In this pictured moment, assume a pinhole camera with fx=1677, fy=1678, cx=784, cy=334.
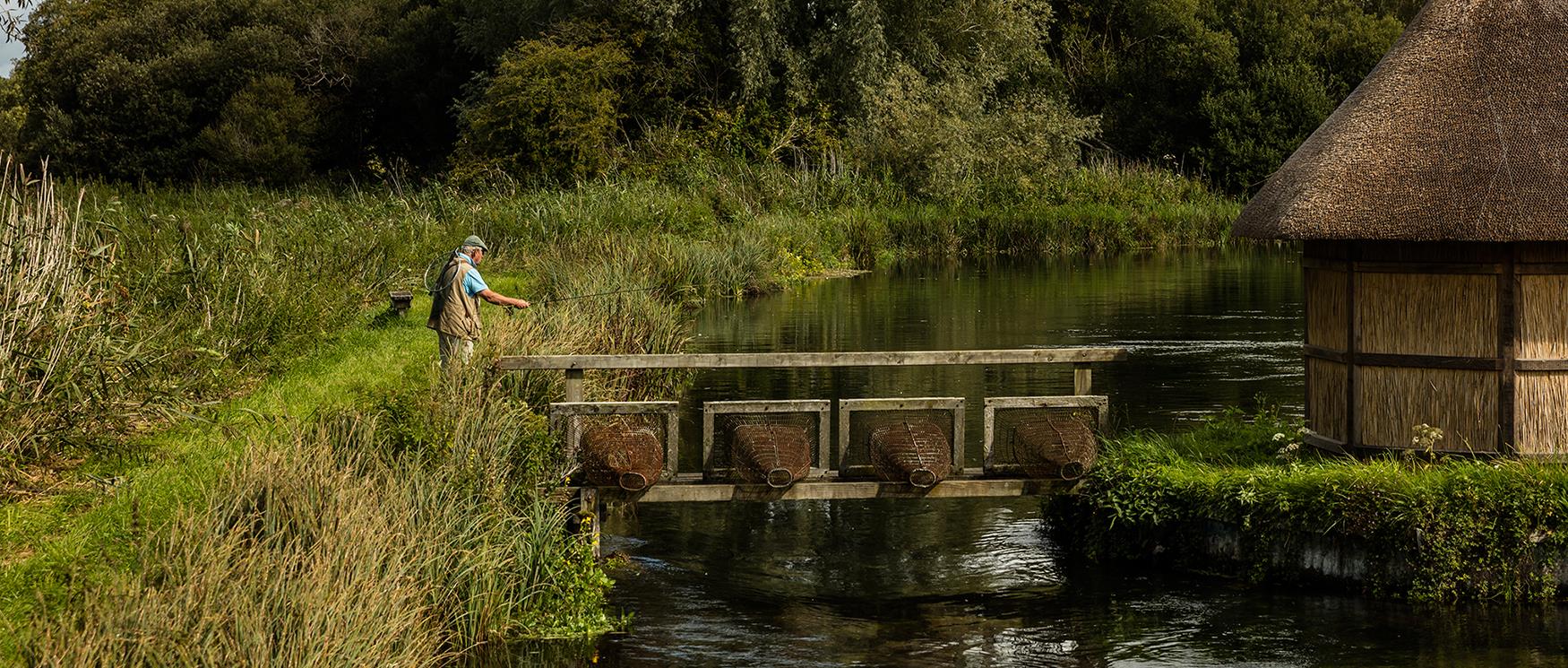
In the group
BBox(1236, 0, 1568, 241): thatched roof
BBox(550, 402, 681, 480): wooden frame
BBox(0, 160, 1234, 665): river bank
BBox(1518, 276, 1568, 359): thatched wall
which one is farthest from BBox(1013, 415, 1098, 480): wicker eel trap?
BBox(0, 160, 1234, 665): river bank

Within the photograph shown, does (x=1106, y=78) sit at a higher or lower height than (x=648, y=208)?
higher

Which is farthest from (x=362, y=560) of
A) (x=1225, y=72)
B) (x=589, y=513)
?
(x=1225, y=72)

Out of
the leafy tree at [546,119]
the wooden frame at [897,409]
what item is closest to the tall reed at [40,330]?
the wooden frame at [897,409]

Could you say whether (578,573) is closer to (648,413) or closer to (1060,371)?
(648,413)

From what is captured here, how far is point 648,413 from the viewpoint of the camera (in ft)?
40.8

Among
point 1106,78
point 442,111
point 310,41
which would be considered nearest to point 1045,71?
point 1106,78

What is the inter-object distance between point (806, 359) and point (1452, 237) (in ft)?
15.2

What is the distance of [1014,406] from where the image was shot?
498 inches

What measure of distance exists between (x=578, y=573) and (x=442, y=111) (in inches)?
2072

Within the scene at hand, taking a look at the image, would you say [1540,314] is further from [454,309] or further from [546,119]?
[546,119]

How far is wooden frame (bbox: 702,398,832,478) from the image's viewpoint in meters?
12.5

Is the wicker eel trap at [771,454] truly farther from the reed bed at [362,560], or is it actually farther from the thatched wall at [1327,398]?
the thatched wall at [1327,398]

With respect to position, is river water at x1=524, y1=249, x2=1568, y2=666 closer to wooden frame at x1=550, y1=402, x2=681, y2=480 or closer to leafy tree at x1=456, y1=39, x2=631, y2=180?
wooden frame at x1=550, y1=402, x2=681, y2=480

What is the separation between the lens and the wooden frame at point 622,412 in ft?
40.4
